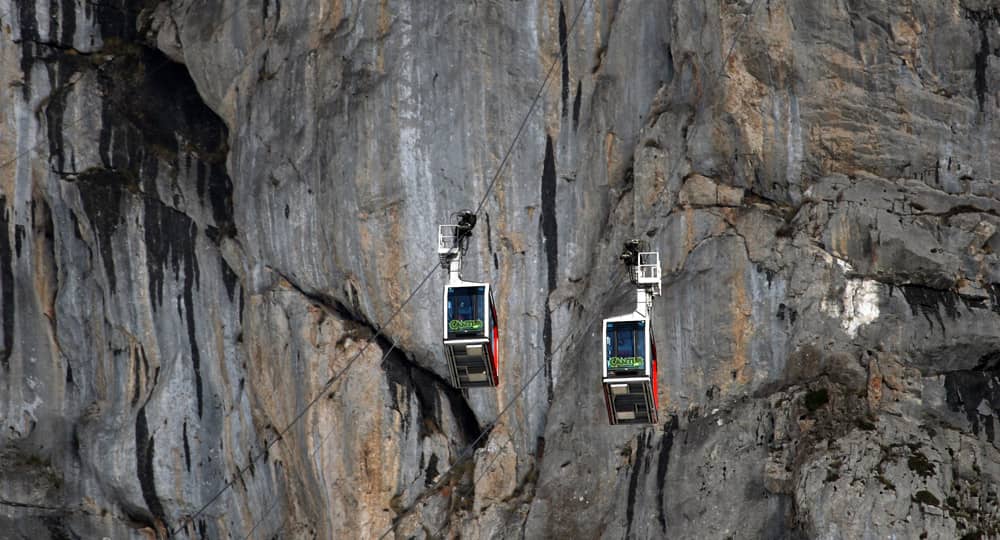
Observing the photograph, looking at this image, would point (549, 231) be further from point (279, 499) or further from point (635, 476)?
point (279, 499)

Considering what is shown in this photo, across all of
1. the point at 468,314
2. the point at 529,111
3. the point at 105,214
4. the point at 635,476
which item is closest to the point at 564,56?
the point at 529,111

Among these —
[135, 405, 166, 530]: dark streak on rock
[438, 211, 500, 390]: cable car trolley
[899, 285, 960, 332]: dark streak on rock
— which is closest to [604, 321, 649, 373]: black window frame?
[438, 211, 500, 390]: cable car trolley

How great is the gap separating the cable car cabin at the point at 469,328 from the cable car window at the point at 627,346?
3184 millimetres

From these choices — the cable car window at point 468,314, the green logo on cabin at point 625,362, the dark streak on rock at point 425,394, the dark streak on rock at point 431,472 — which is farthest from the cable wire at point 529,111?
the green logo on cabin at point 625,362

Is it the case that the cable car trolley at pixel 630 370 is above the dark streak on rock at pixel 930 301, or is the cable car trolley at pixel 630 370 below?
below

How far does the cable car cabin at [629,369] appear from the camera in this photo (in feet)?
224

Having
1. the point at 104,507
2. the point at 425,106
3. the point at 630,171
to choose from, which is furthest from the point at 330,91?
the point at 104,507

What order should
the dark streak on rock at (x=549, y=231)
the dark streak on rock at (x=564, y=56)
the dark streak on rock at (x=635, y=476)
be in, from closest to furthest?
the dark streak on rock at (x=635, y=476)
the dark streak on rock at (x=549, y=231)
the dark streak on rock at (x=564, y=56)

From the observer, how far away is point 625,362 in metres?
68.5

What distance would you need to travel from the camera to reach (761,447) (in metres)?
70.8

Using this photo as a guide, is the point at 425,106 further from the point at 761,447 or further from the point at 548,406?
the point at 761,447

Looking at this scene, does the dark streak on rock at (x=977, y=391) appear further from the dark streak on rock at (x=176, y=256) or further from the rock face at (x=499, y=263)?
the dark streak on rock at (x=176, y=256)

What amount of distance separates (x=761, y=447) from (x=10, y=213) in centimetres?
2695

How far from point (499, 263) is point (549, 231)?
1.77 meters
